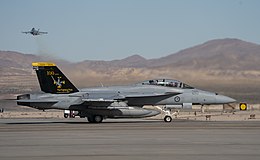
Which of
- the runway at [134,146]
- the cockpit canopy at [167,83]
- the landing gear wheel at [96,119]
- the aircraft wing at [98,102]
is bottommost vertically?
the runway at [134,146]

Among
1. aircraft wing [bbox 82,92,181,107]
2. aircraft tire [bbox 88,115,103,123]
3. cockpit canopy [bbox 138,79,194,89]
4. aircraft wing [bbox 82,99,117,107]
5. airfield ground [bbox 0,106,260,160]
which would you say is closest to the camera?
airfield ground [bbox 0,106,260,160]

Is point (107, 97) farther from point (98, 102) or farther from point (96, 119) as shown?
point (96, 119)

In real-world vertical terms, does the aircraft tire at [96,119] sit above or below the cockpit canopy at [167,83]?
below

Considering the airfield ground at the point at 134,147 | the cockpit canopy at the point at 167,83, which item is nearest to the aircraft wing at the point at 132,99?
the cockpit canopy at the point at 167,83

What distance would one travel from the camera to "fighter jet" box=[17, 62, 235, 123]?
38969 millimetres

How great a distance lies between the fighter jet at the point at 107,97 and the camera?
39.0m

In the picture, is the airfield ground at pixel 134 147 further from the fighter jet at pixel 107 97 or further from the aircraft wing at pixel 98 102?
the fighter jet at pixel 107 97

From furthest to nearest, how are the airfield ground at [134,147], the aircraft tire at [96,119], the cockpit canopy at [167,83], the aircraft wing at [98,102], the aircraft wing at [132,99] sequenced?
the cockpit canopy at [167,83] → the aircraft tire at [96,119] → the aircraft wing at [132,99] → the aircraft wing at [98,102] → the airfield ground at [134,147]

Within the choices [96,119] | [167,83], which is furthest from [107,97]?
[167,83]

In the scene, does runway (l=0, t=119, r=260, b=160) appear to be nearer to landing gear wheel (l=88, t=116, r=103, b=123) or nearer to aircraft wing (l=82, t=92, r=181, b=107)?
aircraft wing (l=82, t=92, r=181, b=107)

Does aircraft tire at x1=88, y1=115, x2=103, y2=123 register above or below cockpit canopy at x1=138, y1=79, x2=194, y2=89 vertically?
below

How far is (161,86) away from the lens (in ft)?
133

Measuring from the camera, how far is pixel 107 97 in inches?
1560

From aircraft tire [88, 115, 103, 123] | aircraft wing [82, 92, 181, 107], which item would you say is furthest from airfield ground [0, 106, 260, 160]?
aircraft tire [88, 115, 103, 123]
